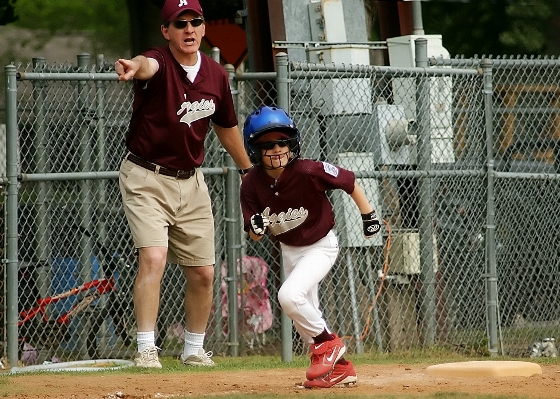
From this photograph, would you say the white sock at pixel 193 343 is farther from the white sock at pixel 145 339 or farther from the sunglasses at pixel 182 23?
the sunglasses at pixel 182 23

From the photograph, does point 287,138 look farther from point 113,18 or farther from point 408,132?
point 113,18

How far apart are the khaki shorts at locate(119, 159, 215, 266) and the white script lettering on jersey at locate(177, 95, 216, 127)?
42 centimetres

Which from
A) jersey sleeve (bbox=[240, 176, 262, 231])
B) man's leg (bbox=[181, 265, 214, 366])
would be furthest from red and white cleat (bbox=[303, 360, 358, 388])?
man's leg (bbox=[181, 265, 214, 366])

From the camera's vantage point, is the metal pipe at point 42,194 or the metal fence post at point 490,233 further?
the metal fence post at point 490,233

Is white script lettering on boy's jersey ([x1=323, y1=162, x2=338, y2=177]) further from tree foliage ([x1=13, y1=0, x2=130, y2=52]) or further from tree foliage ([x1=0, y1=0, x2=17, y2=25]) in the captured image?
tree foliage ([x1=13, y1=0, x2=130, y2=52])

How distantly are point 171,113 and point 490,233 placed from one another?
10.6 ft

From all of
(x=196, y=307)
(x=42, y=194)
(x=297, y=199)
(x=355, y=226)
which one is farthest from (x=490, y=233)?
(x=42, y=194)

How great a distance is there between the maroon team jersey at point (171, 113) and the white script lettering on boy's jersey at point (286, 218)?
1.00 m

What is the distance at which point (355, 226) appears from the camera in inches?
366

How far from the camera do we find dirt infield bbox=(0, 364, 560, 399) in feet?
20.6

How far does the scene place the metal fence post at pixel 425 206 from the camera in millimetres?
9211

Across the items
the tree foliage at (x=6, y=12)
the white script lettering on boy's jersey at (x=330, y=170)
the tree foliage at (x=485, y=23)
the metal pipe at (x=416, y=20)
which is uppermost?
the tree foliage at (x=485, y=23)

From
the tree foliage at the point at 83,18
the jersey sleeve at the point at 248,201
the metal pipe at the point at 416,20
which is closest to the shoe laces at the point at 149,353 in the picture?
the jersey sleeve at the point at 248,201

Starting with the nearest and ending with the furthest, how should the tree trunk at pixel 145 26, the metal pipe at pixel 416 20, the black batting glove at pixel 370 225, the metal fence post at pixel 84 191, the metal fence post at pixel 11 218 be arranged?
the black batting glove at pixel 370 225 < the metal fence post at pixel 11 218 < the metal fence post at pixel 84 191 < the metal pipe at pixel 416 20 < the tree trunk at pixel 145 26
